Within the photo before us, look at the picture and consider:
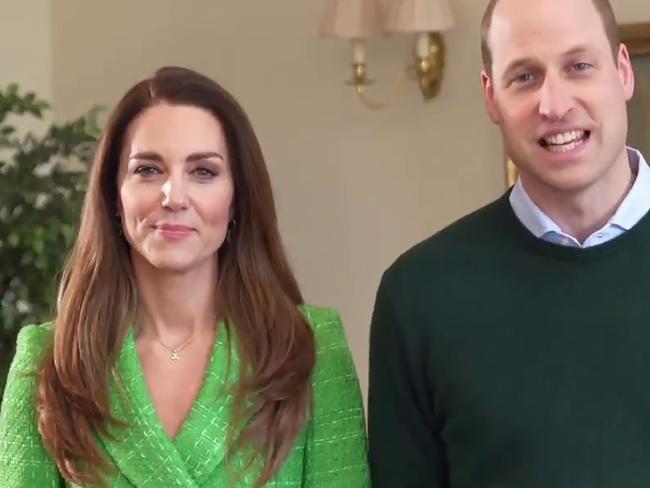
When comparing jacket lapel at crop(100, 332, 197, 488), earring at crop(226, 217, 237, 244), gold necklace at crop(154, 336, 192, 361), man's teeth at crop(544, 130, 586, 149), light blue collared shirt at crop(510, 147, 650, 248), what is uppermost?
man's teeth at crop(544, 130, 586, 149)

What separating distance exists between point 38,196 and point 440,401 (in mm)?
1160

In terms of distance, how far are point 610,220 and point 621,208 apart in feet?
0.07

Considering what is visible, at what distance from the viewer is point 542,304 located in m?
1.50

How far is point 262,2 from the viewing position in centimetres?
277

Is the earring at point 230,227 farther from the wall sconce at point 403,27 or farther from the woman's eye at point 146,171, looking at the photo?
the wall sconce at point 403,27

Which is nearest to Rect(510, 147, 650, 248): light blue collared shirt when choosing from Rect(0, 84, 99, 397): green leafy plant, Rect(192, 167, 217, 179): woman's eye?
Rect(192, 167, 217, 179): woman's eye

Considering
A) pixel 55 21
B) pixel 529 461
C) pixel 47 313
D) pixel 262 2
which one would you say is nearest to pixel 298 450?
pixel 529 461

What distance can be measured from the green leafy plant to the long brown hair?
53 centimetres

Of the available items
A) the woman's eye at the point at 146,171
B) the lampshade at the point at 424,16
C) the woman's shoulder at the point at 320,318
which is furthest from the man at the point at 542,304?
the lampshade at the point at 424,16

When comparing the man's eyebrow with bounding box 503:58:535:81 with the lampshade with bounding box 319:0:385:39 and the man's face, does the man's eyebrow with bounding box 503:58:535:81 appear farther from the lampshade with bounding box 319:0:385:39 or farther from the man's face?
the lampshade with bounding box 319:0:385:39

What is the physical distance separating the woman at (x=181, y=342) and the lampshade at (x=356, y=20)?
34.6 inches

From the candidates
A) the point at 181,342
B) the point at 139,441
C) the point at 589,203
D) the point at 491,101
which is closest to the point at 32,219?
the point at 181,342

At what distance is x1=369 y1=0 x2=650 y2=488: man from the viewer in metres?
1.44

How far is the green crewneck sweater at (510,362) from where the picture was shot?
143 cm
